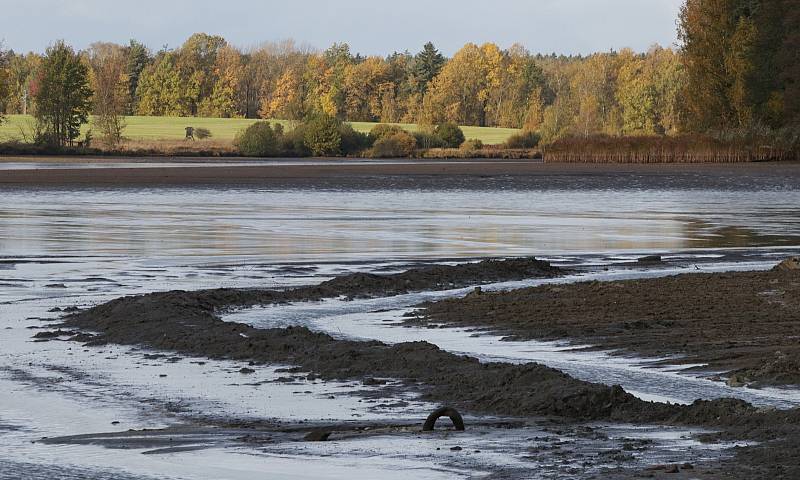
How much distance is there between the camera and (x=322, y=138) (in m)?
109

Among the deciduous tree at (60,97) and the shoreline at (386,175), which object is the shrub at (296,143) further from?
the shoreline at (386,175)

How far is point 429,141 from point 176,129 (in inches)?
1099

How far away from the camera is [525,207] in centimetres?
3669

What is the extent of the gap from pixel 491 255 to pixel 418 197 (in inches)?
826

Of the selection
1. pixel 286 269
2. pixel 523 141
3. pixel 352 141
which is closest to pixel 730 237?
pixel 286 269

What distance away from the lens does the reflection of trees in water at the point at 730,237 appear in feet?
78.5

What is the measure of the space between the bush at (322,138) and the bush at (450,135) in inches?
563

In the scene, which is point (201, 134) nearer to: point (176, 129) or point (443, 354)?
point (176, 129)

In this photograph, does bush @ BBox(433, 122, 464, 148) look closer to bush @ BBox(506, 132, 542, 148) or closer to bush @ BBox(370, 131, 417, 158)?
bush @ BBox(506, 132, 542, 148)

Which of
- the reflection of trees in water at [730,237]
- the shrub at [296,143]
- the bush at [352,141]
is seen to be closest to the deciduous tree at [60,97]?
the shrub at [296,143]

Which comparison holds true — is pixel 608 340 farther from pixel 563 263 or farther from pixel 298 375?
pixel 563 263

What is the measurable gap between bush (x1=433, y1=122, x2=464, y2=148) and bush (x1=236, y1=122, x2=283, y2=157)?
18690 mm

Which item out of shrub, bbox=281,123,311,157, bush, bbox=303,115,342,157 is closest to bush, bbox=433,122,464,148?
bush, bbox=303,115,342,157

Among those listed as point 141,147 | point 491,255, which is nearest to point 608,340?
point 491,255
